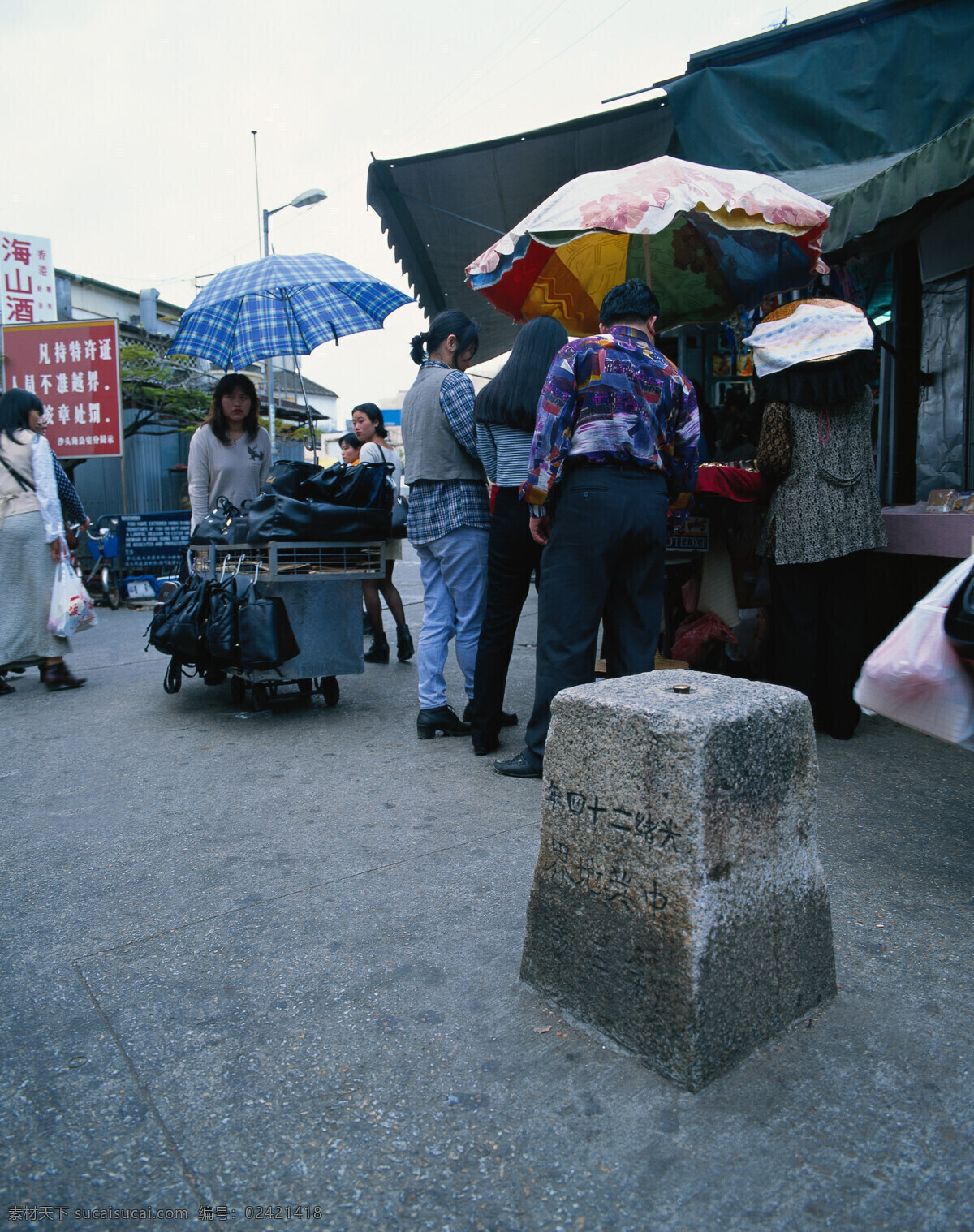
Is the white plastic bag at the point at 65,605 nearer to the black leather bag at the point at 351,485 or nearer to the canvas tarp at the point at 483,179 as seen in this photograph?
the black leather bag at the point at 351,485

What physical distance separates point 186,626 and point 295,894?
2352 millimetres

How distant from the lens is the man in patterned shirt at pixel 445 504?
435 centimetres

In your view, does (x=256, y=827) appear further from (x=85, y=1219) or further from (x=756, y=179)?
(x=756, y=179)

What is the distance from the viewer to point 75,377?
12.7 metres

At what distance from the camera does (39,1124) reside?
1719mm

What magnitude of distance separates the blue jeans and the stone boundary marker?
93.5 inches

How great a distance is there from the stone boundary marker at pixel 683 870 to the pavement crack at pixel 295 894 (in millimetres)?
912

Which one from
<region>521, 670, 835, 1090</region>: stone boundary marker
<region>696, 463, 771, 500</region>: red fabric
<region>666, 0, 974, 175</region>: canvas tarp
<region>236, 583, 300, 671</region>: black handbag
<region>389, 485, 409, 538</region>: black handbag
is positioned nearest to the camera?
<region>521, 670, 835, 1090</region>: stone boundary marker

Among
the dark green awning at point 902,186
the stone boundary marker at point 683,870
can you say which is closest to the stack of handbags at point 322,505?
the dark green awning at point 902,186

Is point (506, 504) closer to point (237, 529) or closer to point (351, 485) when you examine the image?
point (351, 485)

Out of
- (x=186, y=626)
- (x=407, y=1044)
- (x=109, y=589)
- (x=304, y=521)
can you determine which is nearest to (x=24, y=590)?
(x=186, y=626)

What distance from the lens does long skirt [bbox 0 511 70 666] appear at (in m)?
5.71

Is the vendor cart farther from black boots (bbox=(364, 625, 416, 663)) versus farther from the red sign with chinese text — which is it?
the red sign with chinese text

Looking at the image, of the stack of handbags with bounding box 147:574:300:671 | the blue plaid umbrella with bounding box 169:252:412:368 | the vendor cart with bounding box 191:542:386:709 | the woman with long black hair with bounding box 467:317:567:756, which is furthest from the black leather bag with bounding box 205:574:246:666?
the blue plaid umbrella with bounding box 169:252:412:368
